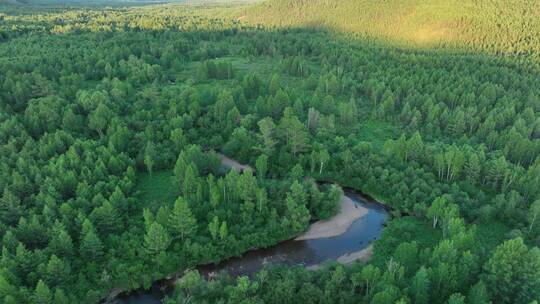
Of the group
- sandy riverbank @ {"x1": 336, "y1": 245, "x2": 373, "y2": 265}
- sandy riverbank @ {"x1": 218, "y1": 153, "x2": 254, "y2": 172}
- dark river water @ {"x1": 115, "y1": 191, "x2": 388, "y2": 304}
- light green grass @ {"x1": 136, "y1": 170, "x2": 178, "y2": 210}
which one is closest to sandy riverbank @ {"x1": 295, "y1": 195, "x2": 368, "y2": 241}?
dark river water @ {"x1": 115, "y1": 191, "x2": 388, "y2": 304}

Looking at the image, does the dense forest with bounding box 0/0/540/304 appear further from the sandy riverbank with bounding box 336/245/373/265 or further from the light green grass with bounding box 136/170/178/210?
the sandy riverbank with bounding box 336/245/373/265

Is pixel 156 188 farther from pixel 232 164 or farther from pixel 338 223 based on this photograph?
pixel 338 223

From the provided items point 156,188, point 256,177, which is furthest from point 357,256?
point 156,188

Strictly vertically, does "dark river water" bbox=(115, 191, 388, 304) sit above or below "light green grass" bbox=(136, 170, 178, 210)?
below

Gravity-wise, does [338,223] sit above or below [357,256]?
above

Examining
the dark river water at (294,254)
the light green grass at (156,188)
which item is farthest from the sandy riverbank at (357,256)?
the light green grass at (156,188)

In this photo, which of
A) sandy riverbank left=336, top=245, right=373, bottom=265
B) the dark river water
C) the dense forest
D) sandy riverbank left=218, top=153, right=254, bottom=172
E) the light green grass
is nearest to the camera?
the dense forest

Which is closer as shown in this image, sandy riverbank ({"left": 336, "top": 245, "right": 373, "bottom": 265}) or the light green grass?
sandy riverbank ({"left": 336, "top": 245, "right": 373, "bottom": 265})
